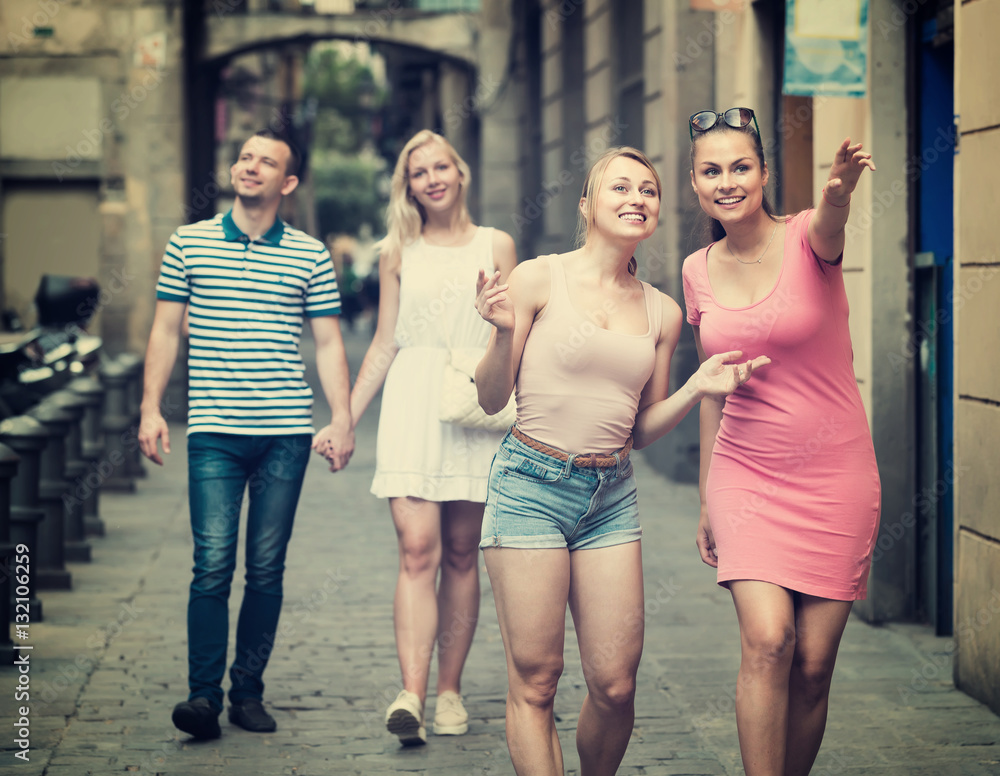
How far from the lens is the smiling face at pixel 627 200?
3393 mm

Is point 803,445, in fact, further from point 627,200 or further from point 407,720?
point 407,720

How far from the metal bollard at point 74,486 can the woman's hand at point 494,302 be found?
481cm

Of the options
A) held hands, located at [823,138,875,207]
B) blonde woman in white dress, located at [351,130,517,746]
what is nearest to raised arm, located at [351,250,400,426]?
blonde woman in white dress, located at [351,130,517,746]

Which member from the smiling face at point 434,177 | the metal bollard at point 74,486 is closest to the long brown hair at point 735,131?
the smiling face at point 434,177

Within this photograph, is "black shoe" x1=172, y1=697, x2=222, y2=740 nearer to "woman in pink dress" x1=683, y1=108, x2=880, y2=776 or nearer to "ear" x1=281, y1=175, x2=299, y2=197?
"ear" x1=281, y1=175, x2=299, y2=197

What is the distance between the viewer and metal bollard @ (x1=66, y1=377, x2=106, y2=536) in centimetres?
850

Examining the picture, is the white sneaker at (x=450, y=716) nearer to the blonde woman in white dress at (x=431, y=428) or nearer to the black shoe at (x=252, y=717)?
the blonde woman in white dress at (x=431, y=428)

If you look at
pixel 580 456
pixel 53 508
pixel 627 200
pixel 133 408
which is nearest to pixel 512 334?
pixel 580 456

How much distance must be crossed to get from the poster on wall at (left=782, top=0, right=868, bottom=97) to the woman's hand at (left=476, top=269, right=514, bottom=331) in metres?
3.28

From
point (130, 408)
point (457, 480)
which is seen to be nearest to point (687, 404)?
point (457, 480)

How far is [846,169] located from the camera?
10.0ft

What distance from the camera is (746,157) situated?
3.34 m

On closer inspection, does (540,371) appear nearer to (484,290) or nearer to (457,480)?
(484,290)

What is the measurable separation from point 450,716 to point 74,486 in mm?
4461
